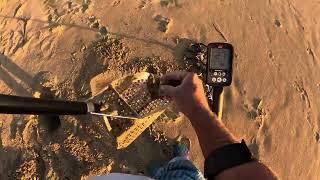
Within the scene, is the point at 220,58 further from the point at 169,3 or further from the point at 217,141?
the point at 169,3

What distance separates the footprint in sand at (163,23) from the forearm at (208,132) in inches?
69.5

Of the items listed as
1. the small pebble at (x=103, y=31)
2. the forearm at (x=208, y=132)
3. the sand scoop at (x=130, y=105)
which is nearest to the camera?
the forearm at (x=208, y=132)

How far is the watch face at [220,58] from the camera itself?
2857 millimetres

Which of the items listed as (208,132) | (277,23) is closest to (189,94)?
(208,132)

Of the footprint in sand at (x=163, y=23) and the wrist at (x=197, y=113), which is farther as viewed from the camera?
the footprint in sand at (x=163, y=23)

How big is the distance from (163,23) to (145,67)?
45 centimetres

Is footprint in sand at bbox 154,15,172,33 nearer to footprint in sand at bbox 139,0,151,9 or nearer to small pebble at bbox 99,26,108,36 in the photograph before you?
footprint in sand at bbox 139,0,151,9

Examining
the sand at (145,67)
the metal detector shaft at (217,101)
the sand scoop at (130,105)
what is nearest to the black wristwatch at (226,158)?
the metal detector shaft at (217,101)

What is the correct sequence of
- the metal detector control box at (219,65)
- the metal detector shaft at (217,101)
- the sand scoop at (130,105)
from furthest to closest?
1. the sand scoop at (130,105)
2. the metal detector control box at (219,65)
3. the metal detector shaft at (217,101)

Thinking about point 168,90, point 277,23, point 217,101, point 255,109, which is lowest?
point 255,109

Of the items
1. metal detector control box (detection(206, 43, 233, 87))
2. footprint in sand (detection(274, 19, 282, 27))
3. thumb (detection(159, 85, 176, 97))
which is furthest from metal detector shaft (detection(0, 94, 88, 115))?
footprint in sand (detection(274, 19, 282, 27))

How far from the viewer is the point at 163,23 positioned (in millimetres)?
3857

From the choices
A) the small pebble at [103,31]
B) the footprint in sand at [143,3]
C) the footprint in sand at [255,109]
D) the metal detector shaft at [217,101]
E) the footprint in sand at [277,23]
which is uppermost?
the footprint in sand at [143,3]

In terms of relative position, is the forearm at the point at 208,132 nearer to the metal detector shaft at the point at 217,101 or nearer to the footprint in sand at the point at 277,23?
the metal detector shaft at the point at 217,101
